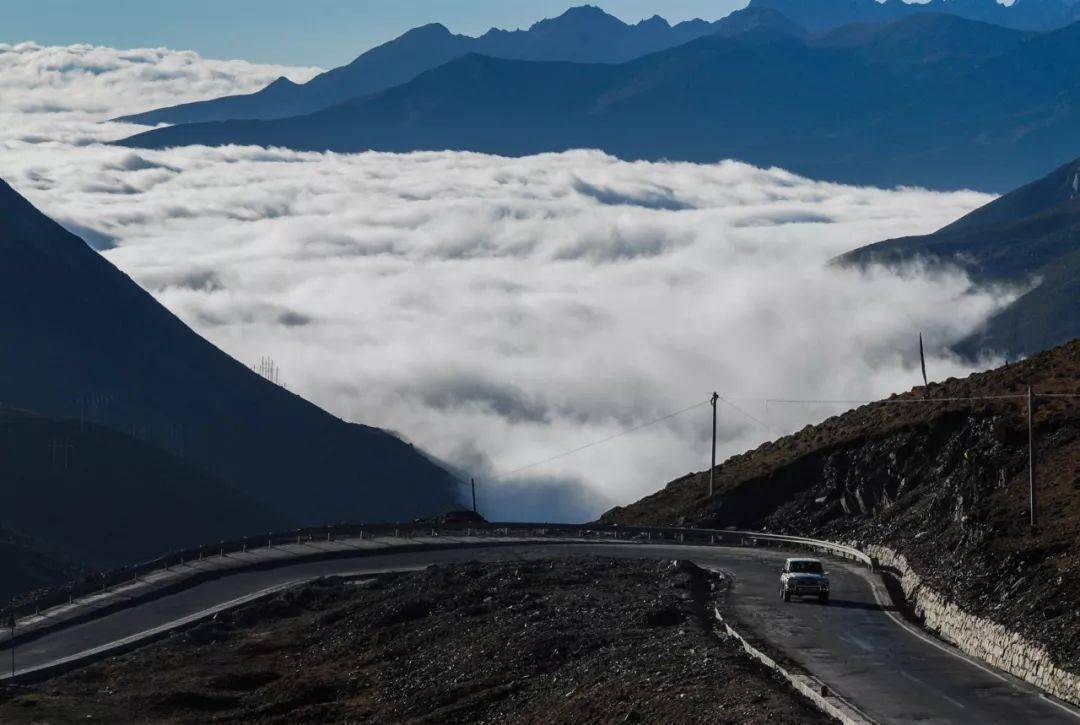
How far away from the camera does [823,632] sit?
5056 cm

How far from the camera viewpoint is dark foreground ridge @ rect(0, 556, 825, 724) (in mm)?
41344

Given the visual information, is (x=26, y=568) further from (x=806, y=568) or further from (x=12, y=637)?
(x=806, y=568)

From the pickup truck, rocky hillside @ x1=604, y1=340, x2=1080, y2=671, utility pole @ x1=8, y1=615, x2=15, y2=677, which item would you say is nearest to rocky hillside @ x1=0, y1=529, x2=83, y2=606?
rocky hillside @ x1=604, y1=340, x2=1080, y2=671

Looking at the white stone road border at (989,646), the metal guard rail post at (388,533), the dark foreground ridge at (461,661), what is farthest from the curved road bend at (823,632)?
the metal guard rail post at (388,533)

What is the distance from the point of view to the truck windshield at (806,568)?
195 ft

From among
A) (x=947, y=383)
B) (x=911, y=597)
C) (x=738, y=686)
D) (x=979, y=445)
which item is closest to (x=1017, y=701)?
(x=738, y=686)

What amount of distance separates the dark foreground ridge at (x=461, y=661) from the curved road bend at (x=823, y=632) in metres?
1.84

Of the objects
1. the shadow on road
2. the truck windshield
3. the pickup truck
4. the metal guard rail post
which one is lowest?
the shadow on road

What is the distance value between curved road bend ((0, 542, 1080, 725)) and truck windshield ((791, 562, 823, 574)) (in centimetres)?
118

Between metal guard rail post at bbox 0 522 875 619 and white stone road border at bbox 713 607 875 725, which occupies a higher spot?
metal guard rail post at bbox 0 522 875 619

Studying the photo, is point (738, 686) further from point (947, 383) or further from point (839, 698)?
point (947, 383)

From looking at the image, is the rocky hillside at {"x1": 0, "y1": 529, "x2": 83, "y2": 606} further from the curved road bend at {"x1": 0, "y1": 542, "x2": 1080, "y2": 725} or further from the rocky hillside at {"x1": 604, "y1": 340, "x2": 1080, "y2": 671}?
the curved road bend at {"x1": 0, "y1": 542, "x2": 1080, "y2": 725}

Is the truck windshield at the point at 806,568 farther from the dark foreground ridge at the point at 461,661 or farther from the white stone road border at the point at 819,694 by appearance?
the white stone road border at the point at 819,694

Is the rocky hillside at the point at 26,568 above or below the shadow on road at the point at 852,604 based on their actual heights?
above
